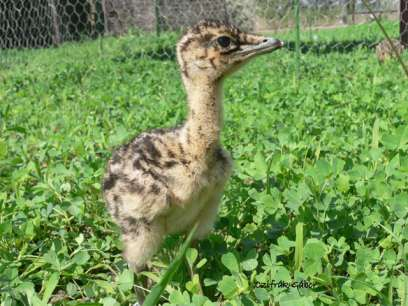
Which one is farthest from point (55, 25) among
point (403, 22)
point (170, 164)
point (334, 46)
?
point (170, 164)

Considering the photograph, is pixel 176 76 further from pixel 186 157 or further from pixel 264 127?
pixel 186 157

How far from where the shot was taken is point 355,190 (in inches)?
89.7

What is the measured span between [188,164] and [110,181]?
336 mm

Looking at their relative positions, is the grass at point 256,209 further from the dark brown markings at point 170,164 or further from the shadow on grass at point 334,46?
the shadow on grass at point 334,46

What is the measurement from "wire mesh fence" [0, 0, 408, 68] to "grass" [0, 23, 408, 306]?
4615 mm

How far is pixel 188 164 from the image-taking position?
1.88 metres

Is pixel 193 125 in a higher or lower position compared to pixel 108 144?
higher

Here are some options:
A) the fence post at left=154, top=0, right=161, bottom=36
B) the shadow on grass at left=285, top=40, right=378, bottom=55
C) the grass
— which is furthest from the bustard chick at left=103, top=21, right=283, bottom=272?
the fence post at left=154, top=0, right=161, bottom=36

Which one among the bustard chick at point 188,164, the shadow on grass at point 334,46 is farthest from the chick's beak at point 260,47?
the shadow on grass at point 334,46

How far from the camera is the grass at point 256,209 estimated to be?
5.58 feet

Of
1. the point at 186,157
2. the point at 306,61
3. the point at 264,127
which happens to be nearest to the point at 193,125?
the point at 186,157

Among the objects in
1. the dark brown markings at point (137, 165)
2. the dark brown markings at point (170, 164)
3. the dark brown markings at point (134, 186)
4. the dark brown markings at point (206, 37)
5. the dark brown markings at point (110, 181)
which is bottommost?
the dark brown markings at point (110, 181)

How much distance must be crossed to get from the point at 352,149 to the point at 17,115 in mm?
2769

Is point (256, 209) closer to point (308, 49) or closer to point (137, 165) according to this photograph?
point (137, 165)
